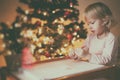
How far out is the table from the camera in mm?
1986

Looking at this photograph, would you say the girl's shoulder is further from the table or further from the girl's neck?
the table

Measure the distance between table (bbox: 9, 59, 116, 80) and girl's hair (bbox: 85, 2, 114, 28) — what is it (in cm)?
69

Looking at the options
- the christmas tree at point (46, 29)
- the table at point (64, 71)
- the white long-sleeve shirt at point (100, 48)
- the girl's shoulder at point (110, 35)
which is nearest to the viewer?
the table at point (64, 71)

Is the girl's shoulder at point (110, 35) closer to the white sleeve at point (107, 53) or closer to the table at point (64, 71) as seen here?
the white sleeve at point (107, 53)

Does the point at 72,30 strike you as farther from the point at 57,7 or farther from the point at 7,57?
the point at 7,57

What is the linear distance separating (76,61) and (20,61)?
66 cm

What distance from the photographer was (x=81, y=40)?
109 inches

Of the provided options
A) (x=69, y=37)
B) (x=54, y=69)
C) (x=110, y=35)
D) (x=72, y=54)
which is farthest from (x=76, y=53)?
(x=54, y=69)

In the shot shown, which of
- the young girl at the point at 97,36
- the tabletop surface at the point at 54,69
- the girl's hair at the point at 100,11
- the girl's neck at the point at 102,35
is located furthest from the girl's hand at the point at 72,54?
the girl's hair at the point at 100,11

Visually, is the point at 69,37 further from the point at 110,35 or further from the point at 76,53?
the point at 110,35

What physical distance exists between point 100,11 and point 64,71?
104 cm

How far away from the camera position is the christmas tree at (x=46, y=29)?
7.43ft

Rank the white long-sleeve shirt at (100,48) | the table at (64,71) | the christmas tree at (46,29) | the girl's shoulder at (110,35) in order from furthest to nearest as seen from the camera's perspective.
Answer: the girl's shoulder at (110,35), the white long-sleeve shirt at (100,48), the christmas tree at (46,29), the table at (64,71)

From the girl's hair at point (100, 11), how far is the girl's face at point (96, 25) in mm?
51
